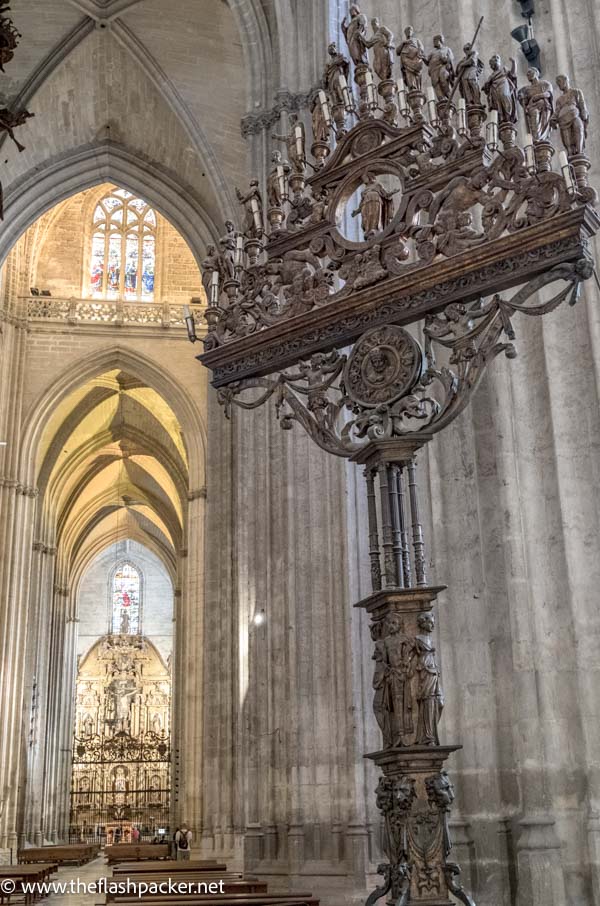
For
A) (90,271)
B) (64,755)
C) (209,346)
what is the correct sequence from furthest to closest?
1. (64,755)
2. (90,271)
3. (209,346)

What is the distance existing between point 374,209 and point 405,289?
1.75 ft

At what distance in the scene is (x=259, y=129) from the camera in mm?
12945

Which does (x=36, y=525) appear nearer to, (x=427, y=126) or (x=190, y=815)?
(x=190, y=815)

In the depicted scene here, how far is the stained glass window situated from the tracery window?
20764 mm

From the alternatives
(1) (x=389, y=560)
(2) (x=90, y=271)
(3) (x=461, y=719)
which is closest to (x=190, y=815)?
(2) (x=90, y=271)

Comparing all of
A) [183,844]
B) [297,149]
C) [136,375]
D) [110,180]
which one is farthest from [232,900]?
[136,375]

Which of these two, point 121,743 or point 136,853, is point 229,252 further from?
point 121,743

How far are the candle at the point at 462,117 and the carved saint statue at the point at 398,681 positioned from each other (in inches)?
84.2

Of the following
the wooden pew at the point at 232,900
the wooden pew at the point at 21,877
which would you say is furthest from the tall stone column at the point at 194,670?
the wooden pew at the point at 232,900

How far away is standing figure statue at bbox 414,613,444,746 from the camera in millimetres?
3961

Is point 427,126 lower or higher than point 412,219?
higher

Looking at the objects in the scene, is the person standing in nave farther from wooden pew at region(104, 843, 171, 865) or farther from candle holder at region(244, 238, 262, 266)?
candle holder at region(244, 238, 262, 266)

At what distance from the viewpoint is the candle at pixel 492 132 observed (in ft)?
14.8

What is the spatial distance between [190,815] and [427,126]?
18.6 m
